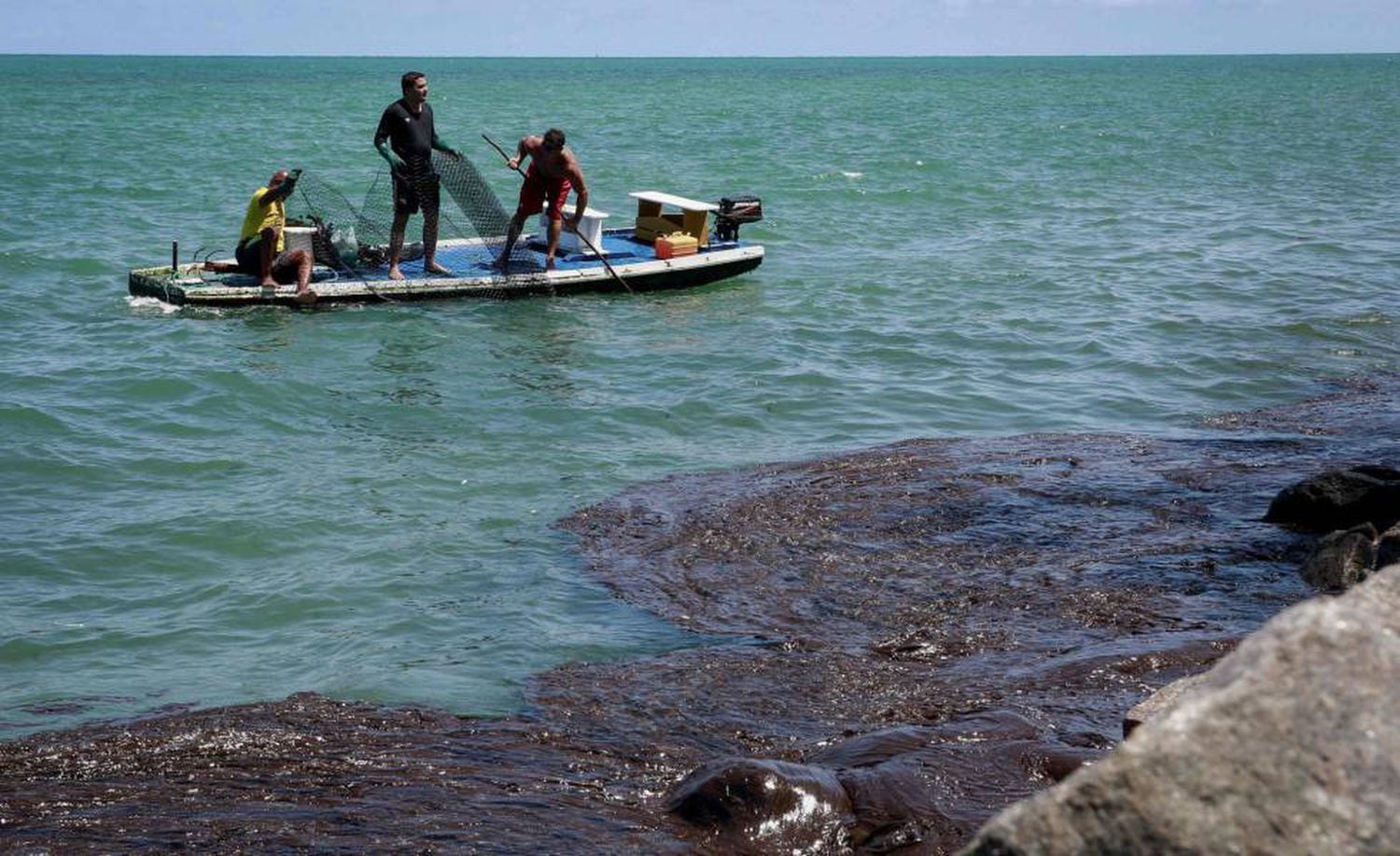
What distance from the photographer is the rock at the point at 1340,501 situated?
7936 mm

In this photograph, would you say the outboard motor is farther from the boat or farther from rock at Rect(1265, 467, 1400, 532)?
rock at Rect(1265, 467, 1400, 532)

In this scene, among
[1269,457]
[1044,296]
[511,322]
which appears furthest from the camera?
[1044,296]

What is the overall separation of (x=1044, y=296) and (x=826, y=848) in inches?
556

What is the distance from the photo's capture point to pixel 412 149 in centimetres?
1506

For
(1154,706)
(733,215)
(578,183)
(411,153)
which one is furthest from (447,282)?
(1154,706)

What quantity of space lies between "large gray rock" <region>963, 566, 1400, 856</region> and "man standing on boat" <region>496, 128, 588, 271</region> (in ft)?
44.1

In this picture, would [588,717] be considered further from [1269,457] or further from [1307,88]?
[1307,88]

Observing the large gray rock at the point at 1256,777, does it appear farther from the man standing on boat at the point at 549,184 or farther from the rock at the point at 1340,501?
the man standing on boat at the point at 549,184

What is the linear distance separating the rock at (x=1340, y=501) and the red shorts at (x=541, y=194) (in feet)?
29.6

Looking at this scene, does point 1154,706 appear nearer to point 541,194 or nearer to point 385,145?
point 385,145

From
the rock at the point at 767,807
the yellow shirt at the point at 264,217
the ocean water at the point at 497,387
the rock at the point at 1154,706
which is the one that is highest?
the yellow shirt at the point at 264,217

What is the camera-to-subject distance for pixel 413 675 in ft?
23.2

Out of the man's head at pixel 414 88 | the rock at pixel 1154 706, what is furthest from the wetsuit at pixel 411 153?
the rock at pixel 1154 706

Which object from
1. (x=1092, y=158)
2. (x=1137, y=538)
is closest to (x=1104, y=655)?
(x=1137, y=538)
